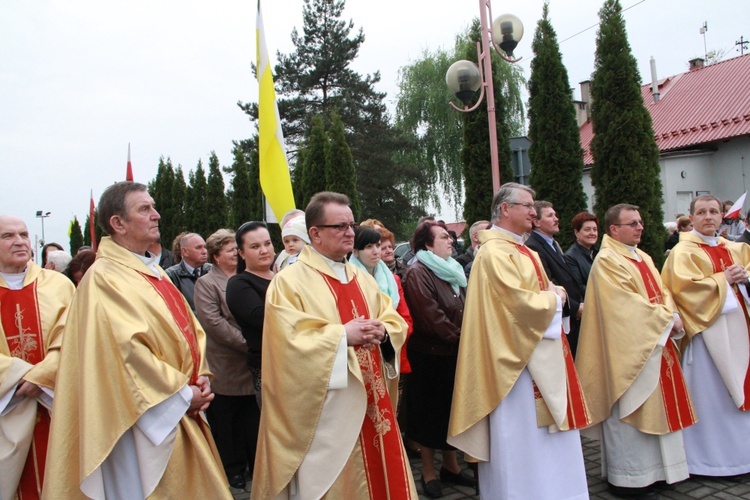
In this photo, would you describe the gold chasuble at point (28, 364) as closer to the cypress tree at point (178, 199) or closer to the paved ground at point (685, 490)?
the paved ground at point (685, 490)

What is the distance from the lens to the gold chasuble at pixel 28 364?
317 centimetres

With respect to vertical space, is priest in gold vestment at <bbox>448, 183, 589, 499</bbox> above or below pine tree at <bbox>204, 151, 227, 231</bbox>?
below

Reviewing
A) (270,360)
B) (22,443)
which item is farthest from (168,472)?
(22,443)

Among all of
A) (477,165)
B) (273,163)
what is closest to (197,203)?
(477,165)

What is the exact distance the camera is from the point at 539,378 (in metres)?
3.83

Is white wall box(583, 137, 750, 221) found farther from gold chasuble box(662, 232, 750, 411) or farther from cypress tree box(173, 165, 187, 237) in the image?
cypress tree box(173, 165, 187, 237)

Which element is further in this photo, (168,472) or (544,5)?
(544,5)

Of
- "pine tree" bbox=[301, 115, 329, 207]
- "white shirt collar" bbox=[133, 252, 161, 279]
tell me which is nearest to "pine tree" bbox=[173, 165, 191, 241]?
"pine tree" bbox=[301, 115, 329, 207]

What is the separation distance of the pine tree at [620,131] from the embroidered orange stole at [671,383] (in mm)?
7498

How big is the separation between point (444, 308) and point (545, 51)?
950 centimetres

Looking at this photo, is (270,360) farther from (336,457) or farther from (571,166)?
(571,166)

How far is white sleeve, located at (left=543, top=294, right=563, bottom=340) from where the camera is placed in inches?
152

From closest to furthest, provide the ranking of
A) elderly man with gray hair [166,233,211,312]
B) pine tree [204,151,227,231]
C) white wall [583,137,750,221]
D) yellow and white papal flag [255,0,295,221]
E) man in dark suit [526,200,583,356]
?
man in dark suit [526,200,583,356], elderly man with gray hair [166,233,211,312], yellow and white papal flag [255,0,295,221], white wall [583,137,750,221], pine tree [204,151,227,231]

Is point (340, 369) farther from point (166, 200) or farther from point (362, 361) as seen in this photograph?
point (166, 200)
